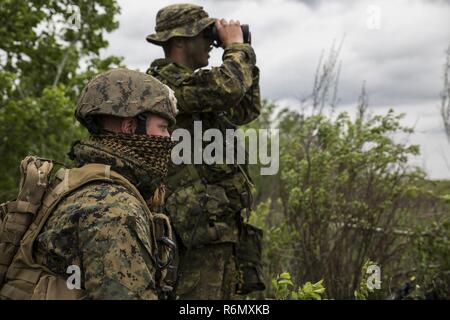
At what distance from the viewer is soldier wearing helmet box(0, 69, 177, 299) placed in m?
2.00

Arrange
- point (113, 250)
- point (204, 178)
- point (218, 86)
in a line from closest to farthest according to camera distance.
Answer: point (113, 250) < point (218, 86) < point (204, 178)

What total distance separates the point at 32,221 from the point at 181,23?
2114 mm

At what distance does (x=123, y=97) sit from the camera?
231cm

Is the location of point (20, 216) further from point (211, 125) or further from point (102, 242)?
point (211, 125)

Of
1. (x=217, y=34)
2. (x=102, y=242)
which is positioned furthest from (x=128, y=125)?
(x=217, y=34)

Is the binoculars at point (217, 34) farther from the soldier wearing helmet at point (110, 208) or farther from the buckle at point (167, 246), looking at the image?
the buckle at point (167, 246)

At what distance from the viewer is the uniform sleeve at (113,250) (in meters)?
1.98

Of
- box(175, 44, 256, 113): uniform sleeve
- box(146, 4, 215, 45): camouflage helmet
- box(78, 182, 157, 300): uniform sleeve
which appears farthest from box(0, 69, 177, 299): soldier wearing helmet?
box(146, 4, 215, 45): camouflage helmet

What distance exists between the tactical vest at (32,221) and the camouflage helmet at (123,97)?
215 millimetres

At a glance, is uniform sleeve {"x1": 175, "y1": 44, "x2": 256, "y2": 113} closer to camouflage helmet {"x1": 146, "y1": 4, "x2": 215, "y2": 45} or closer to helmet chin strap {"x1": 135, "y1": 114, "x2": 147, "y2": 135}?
camouflage helmet {"x1": 146, "y1": 4, "x2": 215, "y2": 45}

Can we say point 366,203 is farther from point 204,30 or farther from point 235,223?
point 204,30

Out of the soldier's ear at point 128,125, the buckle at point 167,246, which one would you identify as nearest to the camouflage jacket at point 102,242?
the buckle at point 167,246

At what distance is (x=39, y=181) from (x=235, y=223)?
2.07 m
